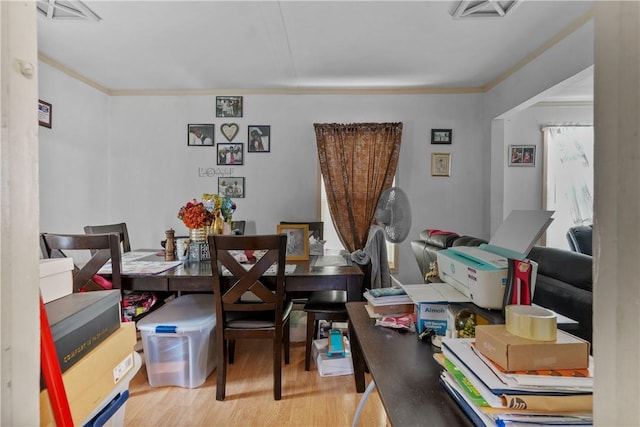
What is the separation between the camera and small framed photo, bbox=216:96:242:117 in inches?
146

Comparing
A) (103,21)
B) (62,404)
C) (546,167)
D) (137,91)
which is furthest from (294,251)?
(546,167)

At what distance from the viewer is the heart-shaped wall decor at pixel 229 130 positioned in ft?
12.2

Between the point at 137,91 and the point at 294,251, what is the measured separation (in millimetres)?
3058

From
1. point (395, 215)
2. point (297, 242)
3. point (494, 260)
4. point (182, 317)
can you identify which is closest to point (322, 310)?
point (297, 242)

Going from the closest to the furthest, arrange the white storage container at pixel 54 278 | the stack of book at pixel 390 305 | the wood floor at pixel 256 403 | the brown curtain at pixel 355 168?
the white storage container at pixel 54 278
the stack of book at pixel 390 305
the wood floor at pixel 256 403
the brown curtain at pixel 355 168

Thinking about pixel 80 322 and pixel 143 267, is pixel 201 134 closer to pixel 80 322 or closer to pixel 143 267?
pixel 143 267

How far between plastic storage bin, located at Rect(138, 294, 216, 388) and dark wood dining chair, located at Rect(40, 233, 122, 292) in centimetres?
33

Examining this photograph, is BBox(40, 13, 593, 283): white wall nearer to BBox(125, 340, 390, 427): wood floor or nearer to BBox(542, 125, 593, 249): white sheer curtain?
BBox(542, 125, 593, 249): white sheer curtain

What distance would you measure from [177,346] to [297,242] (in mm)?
981

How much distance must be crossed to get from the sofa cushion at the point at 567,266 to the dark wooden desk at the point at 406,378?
104cm

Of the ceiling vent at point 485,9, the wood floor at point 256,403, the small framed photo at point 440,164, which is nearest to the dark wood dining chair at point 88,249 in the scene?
the wood floor at point 256,403

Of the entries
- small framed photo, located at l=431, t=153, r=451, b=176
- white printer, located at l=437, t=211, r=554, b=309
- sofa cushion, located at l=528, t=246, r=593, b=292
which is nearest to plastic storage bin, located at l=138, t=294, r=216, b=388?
white printer, located at l=437, t=211, r=554, b=309

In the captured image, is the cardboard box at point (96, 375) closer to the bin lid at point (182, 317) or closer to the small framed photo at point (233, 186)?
the bin lid at point (182, 317)

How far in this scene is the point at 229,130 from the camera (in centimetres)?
374
